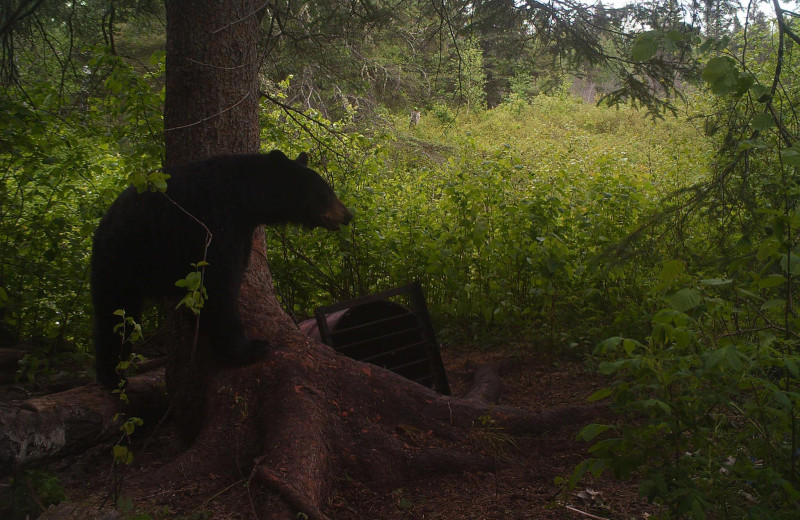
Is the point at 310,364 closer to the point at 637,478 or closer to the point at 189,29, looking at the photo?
the point at 637,478

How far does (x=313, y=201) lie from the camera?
400cm

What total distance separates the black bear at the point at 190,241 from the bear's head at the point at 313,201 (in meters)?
0.22

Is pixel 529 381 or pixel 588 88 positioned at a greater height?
pixel 588 88

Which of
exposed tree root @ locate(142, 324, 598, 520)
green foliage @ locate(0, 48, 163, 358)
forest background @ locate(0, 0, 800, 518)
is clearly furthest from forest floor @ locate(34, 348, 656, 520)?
green foliage @ locate(0, 48, 163, 358)

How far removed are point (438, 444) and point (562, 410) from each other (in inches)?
35.8

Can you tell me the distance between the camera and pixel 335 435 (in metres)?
3.12

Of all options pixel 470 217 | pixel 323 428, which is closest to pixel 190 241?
pixel 323 428

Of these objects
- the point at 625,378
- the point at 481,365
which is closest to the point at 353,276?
the point at 481,365

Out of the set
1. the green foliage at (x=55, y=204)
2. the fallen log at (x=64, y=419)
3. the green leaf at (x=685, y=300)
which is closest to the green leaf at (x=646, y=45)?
the green leaf at (x=685, y=300)

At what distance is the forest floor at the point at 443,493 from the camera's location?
2.63 m

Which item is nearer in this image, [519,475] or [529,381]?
[519,475]

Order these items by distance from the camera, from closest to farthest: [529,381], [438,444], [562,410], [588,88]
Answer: [438,444] → [562,410] → [529,381] → [588,88]

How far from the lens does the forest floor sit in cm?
263

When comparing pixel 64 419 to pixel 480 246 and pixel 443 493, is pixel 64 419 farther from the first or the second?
pixel 480 246
